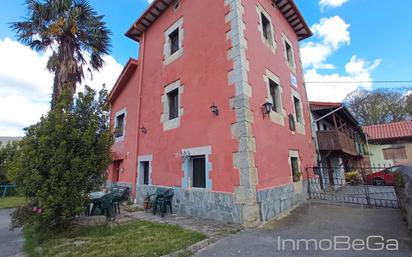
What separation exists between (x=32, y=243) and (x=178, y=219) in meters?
3.37

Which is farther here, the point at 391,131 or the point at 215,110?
the point at 391,131

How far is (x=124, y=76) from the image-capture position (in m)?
11.6

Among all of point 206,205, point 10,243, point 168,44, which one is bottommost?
point 10,243

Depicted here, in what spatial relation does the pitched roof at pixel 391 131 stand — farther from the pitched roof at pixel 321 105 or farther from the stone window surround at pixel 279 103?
the stone window surround at pixel 279 103

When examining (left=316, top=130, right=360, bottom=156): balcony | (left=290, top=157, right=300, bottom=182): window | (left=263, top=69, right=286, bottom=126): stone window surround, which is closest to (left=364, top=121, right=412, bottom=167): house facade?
(left=316, top=130, right=360, bottom=156): balcony

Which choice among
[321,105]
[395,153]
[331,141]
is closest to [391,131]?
[395,153]

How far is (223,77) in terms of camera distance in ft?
21.0

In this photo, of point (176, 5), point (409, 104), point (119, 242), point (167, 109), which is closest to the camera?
point (119, 242)

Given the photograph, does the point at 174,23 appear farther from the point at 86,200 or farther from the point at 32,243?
the point at 32,243

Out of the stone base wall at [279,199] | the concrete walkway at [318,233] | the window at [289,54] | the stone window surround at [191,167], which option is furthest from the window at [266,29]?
the concrete walkway at [318,233]

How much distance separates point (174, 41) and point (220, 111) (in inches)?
188

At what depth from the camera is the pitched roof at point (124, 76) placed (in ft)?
35.9

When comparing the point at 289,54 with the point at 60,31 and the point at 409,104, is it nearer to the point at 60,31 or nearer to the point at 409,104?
the point at 60,31

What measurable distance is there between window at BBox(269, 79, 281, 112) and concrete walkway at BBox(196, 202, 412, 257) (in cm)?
363
